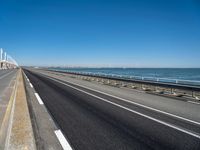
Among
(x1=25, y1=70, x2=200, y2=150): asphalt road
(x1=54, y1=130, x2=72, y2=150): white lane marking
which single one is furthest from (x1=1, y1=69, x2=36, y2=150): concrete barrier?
(x1=25, y1=70, x2=200, y2=150): asphalt road

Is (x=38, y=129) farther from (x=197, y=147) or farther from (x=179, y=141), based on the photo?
(x=197, y=147)

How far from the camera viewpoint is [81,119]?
7094 mm

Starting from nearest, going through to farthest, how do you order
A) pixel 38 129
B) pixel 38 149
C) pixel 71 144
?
1. pixel 38 149
2. pixel 71 144
3. pixel 38 129

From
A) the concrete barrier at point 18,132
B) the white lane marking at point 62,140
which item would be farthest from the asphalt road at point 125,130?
the concrete barrier at point 18,132

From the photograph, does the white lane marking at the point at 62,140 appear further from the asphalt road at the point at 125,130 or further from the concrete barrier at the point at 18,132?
the concrete barrier at the point at 18,132

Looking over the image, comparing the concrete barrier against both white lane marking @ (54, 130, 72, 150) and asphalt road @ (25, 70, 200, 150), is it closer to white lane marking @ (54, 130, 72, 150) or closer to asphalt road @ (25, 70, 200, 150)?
white lane marking @ (54, 130, 72, 150)

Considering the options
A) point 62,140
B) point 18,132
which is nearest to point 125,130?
point 62,140

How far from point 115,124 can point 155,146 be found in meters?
2.00

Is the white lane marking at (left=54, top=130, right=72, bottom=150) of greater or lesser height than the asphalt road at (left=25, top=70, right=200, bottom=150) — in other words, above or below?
above

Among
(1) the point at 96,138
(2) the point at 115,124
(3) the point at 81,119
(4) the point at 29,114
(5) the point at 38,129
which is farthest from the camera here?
(4) the point at 29,114

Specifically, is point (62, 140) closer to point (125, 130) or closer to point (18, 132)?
point (18, 132)

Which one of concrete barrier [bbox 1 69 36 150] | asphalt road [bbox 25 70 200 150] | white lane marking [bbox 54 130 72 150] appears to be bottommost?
asphalt road [bbox 25 70 200 150]

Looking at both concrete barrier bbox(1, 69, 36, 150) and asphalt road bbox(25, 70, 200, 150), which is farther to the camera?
asphalt road bbox(25, 70, 200, 150)

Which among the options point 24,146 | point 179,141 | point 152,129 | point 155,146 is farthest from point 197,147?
point 24,146
